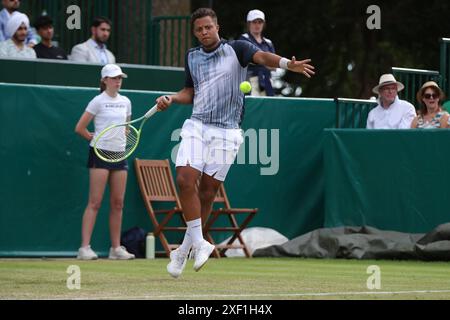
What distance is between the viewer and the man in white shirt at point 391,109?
55.2 feet

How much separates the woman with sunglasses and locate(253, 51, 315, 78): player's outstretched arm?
503cm

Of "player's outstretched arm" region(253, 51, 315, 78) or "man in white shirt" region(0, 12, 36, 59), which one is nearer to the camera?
"player's outstretched arm" region(253, 51, 315, 78)

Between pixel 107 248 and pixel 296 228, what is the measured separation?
2.96 m

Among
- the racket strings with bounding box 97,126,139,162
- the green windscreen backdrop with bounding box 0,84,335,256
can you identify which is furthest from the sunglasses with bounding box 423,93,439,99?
the racket strings with bounding box 97,126,139,162

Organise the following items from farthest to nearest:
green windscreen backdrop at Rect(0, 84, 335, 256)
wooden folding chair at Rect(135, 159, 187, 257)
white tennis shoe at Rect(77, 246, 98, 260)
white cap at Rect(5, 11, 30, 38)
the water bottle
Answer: white cap at Rect(5, 11, 30, 38) → wooden folding chair at Rect(135, 159, 187, 257) → the water bottle → green windscreen backdrop at Rect(0, 84, 335, 256) → white tennis shoe at Rect(77, 246, 98, 260)

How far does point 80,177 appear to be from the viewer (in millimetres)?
16406

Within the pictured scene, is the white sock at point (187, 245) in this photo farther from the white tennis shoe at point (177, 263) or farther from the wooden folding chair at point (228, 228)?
the wooden folding chair at point (228, 228)

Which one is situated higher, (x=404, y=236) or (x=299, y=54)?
(x=299, y=54)

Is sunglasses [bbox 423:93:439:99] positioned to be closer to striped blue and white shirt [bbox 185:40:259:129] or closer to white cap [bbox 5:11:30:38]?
striped blue and white shirt [bbox 185:40:259:129]

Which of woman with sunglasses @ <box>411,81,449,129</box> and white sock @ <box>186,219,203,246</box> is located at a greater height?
woman with sunglasses @ <box>411,81,449,129</box>

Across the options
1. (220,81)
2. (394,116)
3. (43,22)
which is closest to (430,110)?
(394,116)

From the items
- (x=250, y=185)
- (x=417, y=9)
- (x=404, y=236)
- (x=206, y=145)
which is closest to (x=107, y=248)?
(x=250, y=185)

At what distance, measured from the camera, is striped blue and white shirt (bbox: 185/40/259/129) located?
11531 millimetres
